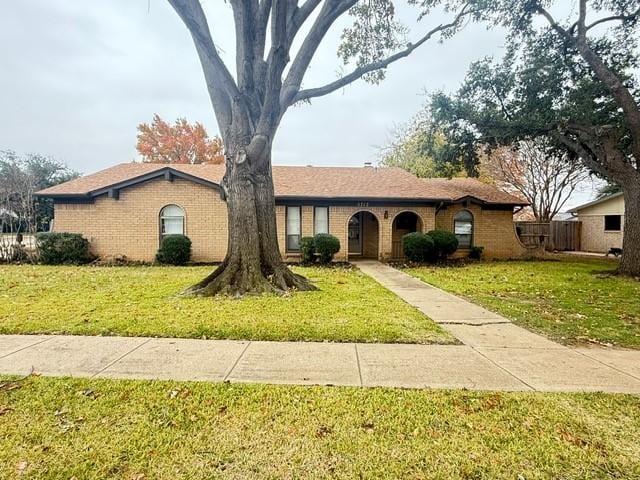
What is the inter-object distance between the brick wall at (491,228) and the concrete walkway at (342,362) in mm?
12915

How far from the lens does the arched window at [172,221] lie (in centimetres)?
1514

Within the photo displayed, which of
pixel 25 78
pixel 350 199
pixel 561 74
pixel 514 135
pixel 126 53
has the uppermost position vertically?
pixel 25 78

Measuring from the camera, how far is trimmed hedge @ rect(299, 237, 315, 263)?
579 inches

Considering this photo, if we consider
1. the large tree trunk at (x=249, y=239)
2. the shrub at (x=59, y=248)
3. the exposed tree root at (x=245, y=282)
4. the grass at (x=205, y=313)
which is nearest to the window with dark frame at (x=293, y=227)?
the grass at (x=205, y=313)

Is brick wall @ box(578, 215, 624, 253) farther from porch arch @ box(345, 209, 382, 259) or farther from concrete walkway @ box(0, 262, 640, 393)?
concrete walkway @ box(0, 262, 640, 393)

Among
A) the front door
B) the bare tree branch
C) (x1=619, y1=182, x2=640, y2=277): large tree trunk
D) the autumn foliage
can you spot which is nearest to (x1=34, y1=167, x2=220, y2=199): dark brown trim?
the front door

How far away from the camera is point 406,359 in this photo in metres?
4.24

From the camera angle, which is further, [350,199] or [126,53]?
[350,199]

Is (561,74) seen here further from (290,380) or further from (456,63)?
(290,380)

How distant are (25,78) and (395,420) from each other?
27016 millimetres

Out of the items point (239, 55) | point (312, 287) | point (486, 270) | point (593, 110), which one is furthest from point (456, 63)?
point (312, 287)

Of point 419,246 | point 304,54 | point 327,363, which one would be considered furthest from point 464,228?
point 327,363

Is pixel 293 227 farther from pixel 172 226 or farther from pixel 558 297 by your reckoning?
pixel 558 297

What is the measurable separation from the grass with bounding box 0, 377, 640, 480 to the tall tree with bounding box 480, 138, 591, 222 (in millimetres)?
25204
